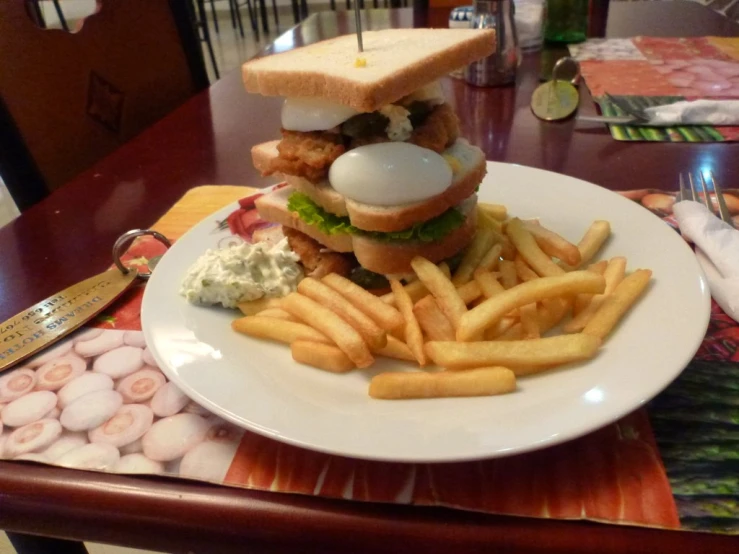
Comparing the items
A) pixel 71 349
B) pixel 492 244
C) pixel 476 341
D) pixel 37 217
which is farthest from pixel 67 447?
pixel 37 217

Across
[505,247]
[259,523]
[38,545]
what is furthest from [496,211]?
[38,545]

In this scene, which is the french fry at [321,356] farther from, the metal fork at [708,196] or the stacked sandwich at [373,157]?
the metal fork at [708,196]

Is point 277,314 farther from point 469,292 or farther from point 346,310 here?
point 469,292

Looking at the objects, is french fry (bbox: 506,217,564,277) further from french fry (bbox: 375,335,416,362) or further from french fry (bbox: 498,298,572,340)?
french fry (bbox: 375,335,416,362)

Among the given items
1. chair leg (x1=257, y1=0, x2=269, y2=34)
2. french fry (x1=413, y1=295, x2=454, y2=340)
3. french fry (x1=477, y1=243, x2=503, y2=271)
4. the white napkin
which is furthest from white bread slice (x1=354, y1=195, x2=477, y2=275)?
chair leg (x1=257, y1=0, x2=269, y2=34)

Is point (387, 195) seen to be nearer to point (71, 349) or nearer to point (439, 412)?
point (439, 412)

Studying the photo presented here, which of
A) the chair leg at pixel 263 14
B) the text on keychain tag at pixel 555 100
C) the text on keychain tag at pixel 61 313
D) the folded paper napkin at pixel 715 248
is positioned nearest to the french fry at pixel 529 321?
the folded paper napkin at pixel 715 248
